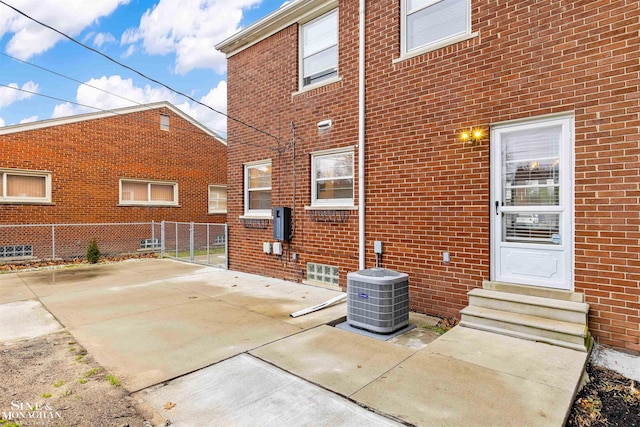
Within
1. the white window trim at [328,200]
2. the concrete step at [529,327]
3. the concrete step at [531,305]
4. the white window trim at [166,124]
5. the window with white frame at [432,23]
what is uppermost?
the white window trim at [166,124]

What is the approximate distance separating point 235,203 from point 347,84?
13.8 ft

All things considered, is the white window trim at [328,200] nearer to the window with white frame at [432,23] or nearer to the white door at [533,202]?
the window with white frame at [432,23]

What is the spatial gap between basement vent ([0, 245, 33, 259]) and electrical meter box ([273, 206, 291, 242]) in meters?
9.02

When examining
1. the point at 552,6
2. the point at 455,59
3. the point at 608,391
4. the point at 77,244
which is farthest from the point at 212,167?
the point at 608,391

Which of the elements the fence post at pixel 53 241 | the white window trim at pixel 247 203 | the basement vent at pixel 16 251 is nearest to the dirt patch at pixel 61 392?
the white window trim at pixel 247 203

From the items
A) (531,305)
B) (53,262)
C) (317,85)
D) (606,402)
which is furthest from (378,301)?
(53,262)

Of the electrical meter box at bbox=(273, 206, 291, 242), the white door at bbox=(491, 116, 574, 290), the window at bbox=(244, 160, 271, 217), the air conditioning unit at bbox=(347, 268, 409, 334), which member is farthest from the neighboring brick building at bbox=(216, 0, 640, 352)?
the air conditioning unit at bbox=(347, 268, 409, 334)

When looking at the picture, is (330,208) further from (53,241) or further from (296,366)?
(53,241)

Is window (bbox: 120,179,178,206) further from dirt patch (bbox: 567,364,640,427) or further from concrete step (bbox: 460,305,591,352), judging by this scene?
dirt patch (bbox: 567,364,640,427)

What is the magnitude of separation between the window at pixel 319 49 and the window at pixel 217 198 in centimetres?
971

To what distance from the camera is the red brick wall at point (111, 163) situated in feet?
35.5

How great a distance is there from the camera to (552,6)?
4.17 m

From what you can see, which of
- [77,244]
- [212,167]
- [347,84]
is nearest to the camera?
[347,84]

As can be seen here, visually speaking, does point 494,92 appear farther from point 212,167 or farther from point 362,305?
point 212,167
